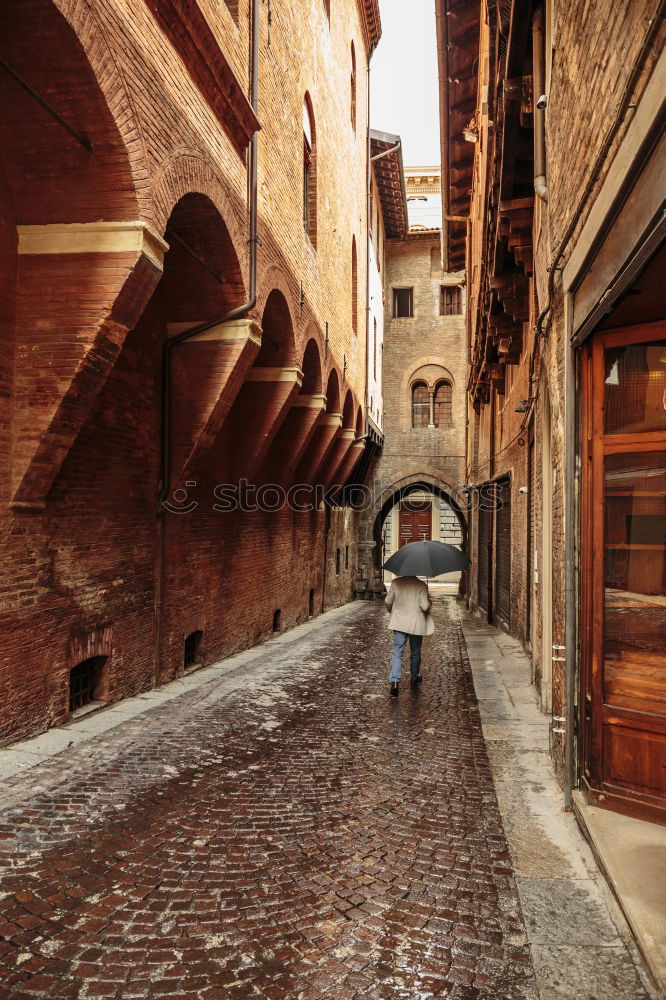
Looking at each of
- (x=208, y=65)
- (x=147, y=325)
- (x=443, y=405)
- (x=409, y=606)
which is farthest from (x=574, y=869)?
(x=443, y=405)

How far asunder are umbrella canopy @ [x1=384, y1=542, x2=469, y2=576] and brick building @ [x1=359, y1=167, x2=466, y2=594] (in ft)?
56.7

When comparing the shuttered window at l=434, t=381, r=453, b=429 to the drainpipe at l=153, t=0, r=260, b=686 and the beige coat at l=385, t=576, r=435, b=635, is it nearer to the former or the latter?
the drainpipe at l=153, t=0, r=260, b=686

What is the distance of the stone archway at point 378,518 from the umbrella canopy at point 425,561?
17.2 m

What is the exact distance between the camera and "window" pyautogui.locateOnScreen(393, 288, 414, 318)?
27.6 m

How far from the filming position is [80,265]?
5.65 meters

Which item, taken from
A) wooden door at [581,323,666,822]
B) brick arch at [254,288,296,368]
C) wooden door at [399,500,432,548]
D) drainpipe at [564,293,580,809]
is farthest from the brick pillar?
wooden door at [399,500,432,548]

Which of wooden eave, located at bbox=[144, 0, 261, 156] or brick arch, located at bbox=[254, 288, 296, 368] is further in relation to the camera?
brick arch, located at bbox=[254, 288, 296, 368]

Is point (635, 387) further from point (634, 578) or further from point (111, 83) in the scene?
point (111, 83)

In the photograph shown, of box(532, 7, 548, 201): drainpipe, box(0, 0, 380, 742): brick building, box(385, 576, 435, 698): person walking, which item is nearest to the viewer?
box(0, 0, 380, 742): brick building

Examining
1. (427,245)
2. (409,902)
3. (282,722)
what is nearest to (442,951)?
(409,902)

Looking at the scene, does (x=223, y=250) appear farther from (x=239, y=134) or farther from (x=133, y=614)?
(x=133, y=614)

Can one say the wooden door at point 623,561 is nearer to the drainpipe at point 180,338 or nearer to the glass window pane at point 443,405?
the drainpipe at point 180,338

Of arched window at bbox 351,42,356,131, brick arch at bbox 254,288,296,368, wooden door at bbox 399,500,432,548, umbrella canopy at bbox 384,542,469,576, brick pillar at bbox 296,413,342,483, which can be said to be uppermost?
arched window at bbox 351,42,356,131

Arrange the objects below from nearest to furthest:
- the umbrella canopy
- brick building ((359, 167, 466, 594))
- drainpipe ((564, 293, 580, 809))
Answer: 1. drainpipe ((564, 293, 580, 809))
2. the umbrella canopy
3. brick building ((359, 167, 466, 594))
